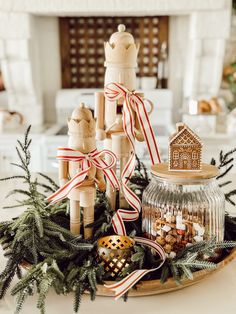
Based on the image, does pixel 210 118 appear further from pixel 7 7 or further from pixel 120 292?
pixel 120 292

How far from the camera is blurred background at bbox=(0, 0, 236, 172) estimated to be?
2.76 metres

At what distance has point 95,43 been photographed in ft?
10.4

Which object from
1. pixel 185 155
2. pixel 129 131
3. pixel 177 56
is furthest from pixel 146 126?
pixel 177 56

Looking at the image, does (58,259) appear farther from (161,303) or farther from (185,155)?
(185,155)

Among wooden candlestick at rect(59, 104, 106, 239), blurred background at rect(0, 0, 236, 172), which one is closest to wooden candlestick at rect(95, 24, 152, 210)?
wooden candlestick at rect(59, 104, 106, 239)

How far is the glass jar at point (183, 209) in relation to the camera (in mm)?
874

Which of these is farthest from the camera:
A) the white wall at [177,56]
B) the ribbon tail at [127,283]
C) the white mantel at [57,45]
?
the white wall at [177,56]

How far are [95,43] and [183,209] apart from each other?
8.12 ft

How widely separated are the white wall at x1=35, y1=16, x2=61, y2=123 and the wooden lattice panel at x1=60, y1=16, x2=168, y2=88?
4cm

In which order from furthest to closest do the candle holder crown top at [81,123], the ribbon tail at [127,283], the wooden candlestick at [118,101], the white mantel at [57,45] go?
the white mantel at [57,45] → the wooden candlestick at [118,101] → the candle holder crown top at [81,123] → the ribbon tail at [127,283]

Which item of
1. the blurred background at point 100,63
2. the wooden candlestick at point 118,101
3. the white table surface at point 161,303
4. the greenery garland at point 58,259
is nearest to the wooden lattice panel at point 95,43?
the blurred background at point 100,63

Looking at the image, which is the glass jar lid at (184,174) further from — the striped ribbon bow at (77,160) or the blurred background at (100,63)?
the blurred background at (100,63)

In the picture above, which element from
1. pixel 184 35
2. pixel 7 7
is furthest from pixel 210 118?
pixel 7 7

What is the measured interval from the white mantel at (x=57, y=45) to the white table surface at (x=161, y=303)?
221 cm
